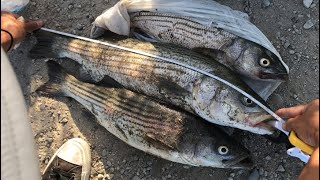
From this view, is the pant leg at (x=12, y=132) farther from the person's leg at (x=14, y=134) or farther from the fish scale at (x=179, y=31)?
the fish scale at (x=179, y=31)

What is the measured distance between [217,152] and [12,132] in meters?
1.67

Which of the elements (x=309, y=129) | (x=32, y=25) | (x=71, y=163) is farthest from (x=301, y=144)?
(x=32, y=25)

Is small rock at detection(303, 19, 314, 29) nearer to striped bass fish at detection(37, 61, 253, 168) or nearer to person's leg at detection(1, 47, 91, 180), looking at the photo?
striped bass fish at detection(37, 61, 253, 168)

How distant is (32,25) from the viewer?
4.61m

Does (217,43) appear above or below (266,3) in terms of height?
below

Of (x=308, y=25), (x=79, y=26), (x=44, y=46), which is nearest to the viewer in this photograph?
(x=308, y=25)

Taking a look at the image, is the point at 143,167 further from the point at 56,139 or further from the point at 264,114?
the point at 264,114

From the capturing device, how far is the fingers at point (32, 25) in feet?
15.0

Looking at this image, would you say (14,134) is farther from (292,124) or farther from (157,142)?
(292,124)

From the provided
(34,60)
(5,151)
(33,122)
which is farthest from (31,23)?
(5,151)

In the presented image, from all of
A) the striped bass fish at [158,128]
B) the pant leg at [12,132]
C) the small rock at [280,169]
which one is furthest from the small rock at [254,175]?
the pant leg at [12,132]

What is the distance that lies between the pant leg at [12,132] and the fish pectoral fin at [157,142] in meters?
1.16

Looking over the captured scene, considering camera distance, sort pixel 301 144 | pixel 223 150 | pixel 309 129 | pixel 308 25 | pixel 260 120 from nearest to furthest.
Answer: pixel 309 129 → pixel 301 144 → pixel 260 120 → pixel 223 150 → pixel 308 25

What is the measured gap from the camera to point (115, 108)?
14.1ft
